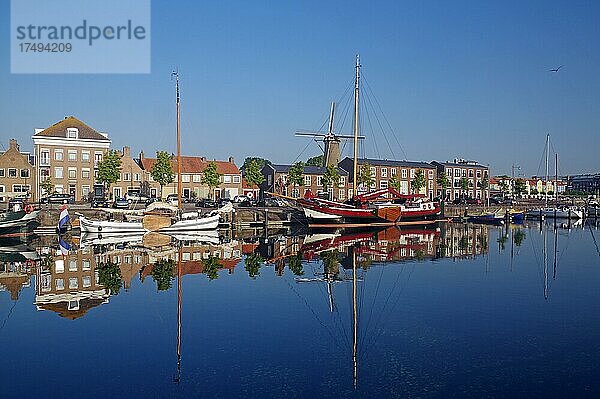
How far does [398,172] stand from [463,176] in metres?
18.5

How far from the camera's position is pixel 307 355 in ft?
49.6

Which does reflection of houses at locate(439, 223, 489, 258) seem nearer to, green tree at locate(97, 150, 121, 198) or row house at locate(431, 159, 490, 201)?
green tree at locate(97, 150, 121, 198)

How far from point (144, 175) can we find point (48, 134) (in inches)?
558

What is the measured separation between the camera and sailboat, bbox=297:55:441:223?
188 ft

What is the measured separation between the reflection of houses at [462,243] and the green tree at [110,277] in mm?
20170

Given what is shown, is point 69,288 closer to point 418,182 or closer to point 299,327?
point 299,327

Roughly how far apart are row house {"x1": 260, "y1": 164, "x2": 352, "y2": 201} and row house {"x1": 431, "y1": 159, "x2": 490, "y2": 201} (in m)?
25.3

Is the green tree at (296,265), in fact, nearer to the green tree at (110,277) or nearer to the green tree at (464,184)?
the green tree at (110,277)

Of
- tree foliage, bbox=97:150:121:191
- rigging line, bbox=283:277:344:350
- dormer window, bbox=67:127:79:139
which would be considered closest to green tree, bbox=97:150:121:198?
tree foliage, bbox=97:150:121:191

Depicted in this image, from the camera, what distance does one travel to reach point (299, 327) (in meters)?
18.3

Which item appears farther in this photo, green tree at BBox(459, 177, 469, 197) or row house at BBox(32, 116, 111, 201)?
green tree at BBox(459, 177, 469, 197)

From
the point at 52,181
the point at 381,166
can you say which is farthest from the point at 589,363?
the point at 381,166

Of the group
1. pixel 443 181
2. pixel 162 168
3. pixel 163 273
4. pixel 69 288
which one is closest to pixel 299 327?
pixel 69 288

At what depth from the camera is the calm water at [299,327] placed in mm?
12984
